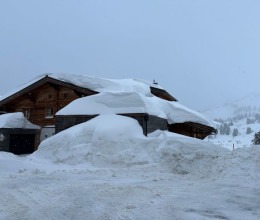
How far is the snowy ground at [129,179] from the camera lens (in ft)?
14.3

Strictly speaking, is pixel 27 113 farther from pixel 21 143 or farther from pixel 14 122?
pixel 21 143

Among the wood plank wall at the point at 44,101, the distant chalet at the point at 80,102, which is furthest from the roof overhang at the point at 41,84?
the wood plank wall at the point at 44,101

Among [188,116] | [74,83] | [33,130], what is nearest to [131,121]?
[188,116]

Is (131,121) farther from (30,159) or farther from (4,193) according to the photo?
(4,193)

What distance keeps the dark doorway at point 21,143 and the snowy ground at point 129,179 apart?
257 inches

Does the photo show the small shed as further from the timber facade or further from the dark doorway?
the timber facade

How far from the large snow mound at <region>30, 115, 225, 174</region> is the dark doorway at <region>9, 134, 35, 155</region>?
7.12 meters

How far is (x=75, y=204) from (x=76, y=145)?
7391 mm

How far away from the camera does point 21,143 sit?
63.4 feet

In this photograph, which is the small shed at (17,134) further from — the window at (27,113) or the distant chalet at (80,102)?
the window at (27,113)

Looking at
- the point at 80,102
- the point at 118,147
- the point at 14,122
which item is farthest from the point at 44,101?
the point at 118,147

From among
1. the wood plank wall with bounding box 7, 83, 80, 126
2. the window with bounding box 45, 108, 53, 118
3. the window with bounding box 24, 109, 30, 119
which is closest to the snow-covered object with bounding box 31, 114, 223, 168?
the wood plank wall with bounding box 7, 83, 80, 126

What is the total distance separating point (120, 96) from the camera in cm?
1503

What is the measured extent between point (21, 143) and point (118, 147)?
36.2 feet
